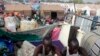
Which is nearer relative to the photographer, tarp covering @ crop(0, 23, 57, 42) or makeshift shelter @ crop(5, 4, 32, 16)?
tarp covering @ crop(0, 23, 57, 42)

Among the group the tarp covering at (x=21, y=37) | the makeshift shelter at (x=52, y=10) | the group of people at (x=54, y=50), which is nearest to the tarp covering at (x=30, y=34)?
the tarp covering at (x=21, y=37)

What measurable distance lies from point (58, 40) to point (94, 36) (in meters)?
1.82

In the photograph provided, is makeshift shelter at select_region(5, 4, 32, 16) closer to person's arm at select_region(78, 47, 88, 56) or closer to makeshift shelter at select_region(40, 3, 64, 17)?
makeshift shelter at select_region(40, 3, 64, 17)

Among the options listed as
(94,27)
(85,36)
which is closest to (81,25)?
(94,27)

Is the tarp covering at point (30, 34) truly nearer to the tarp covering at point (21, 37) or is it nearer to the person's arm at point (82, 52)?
the tarp covering at point (21, 37)

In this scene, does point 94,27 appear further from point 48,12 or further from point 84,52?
point 48,12

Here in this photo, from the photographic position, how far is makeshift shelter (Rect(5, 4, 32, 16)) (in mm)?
8232

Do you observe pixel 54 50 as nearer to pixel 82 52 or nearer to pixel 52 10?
pixel 82 52

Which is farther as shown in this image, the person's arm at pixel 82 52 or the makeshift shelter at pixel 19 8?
the makeshift shelter at pixel 19 8

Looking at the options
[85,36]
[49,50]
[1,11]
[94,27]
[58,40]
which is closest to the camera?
[49,50]

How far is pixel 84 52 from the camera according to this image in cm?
393

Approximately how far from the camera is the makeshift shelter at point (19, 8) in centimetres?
823

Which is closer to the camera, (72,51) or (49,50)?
(72,51)

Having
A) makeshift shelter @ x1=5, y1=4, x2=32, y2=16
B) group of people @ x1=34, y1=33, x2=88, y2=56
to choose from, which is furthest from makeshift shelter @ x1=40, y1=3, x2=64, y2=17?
group of people @ x1=34, y1=33, x2=88, y2=56
